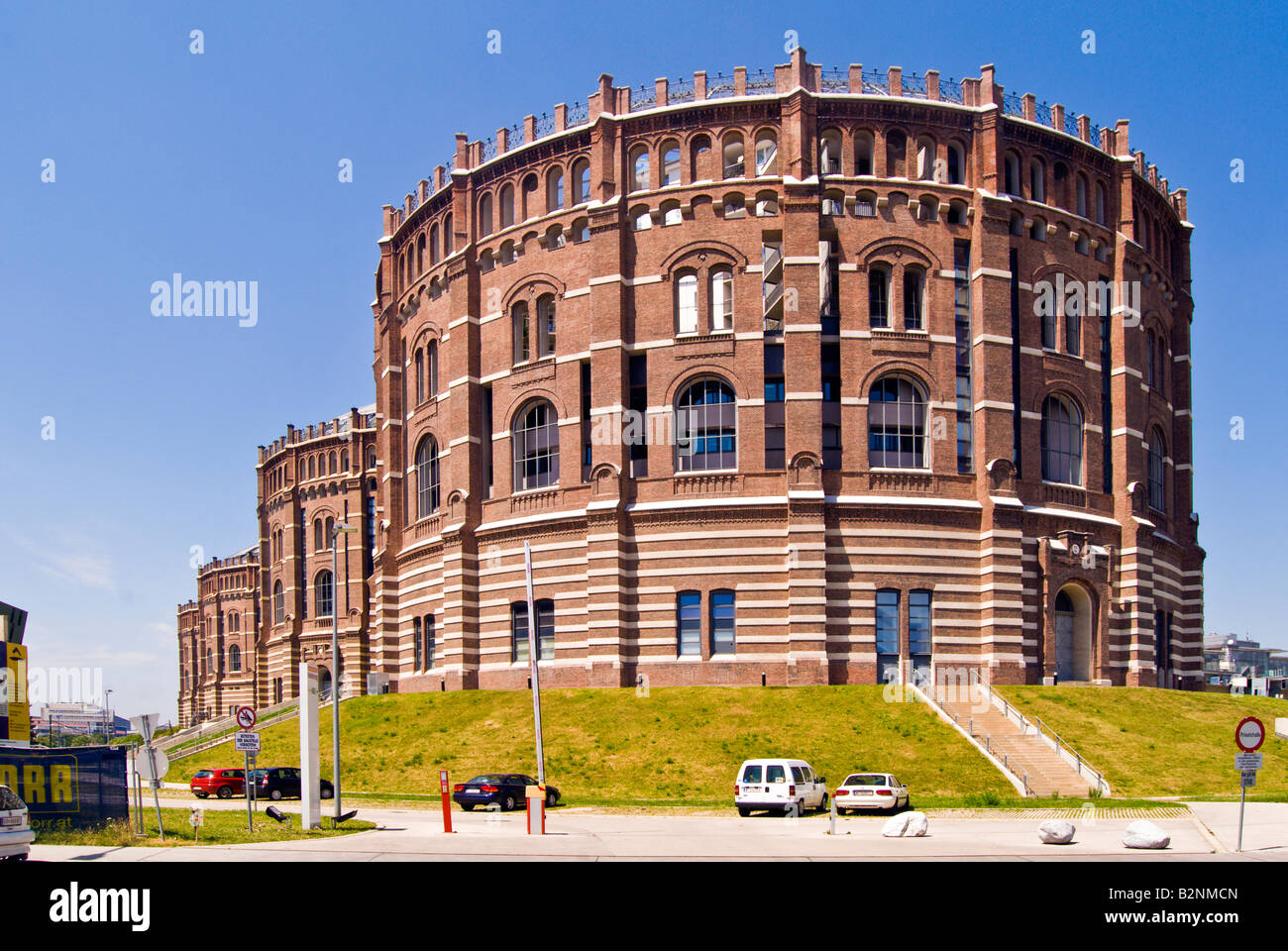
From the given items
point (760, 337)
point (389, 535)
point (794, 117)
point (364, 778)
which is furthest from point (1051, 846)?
point (389, 535)

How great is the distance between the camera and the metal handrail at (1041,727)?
38.7 m

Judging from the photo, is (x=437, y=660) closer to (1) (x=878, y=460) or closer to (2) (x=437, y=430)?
(2) (x=437, y=430)

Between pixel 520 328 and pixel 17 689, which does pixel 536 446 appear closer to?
pixel 520 328

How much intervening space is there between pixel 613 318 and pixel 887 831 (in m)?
30.6

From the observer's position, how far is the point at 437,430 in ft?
202

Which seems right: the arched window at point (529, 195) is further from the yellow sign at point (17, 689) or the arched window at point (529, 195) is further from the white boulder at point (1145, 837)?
the white boulder at point (1145, 837)

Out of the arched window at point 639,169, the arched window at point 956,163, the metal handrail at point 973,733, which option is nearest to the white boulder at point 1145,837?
the metal handrail at point 973,733

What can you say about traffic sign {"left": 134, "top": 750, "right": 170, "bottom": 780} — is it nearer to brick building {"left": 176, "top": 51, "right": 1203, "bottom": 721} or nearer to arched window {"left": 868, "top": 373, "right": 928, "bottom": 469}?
brick building {"left": 176, "top": 51, "right": 1203, "bottom": 721}

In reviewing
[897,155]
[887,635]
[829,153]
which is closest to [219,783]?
[887,635]

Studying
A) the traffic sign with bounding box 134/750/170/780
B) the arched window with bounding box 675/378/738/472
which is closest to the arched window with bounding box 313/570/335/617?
the arched window with bounding box 675/378/738/472

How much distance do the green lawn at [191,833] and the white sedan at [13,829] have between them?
13.5 feet

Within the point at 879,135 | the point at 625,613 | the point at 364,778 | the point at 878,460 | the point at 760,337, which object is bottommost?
the point at 364,778

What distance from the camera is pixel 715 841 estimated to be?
24141 millimetres

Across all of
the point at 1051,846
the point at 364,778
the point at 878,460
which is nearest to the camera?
the point at 1051,846
